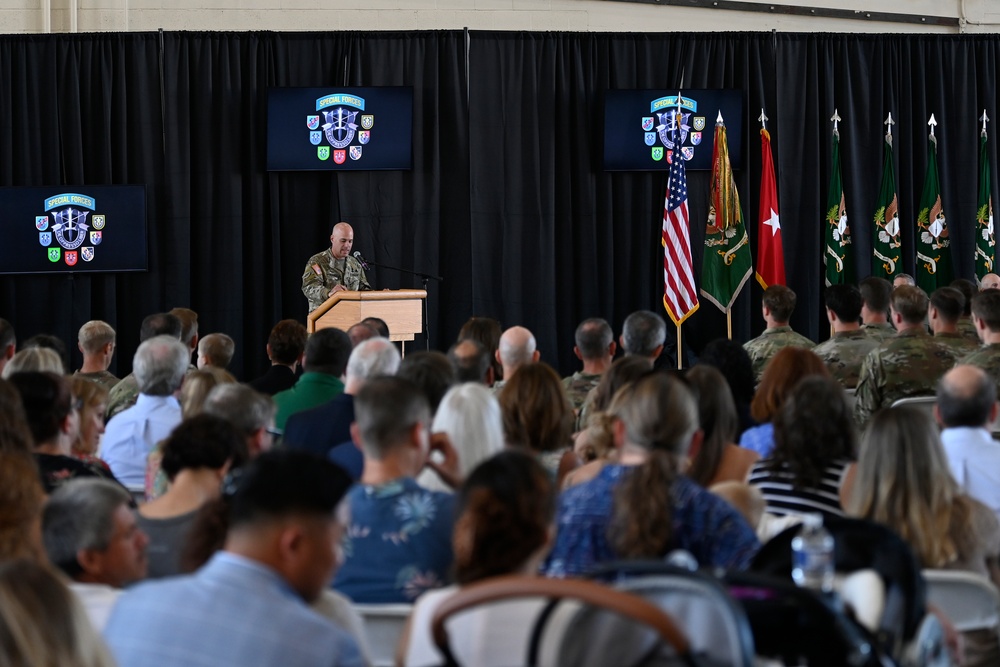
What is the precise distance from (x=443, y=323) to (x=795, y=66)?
144 inches

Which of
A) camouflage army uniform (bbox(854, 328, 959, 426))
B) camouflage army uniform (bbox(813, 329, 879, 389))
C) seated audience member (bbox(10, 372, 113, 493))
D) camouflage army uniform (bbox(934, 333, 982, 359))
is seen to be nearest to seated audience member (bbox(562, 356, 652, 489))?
seated audience member (bbox(10, 372, 113, 493))

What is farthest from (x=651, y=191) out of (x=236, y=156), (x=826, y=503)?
(x=826, y=503)

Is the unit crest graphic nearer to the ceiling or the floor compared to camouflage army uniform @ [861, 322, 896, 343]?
nearer to the ceiling

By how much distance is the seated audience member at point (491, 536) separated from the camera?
2209mm

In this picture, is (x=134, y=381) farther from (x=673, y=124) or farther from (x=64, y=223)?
(x=673, y=124)

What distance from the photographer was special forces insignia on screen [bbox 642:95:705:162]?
11.2 m

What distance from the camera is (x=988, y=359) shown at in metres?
5.90

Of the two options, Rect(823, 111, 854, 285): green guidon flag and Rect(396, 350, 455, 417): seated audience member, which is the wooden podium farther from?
Rect(396, 350, 455, 417): seated audience member

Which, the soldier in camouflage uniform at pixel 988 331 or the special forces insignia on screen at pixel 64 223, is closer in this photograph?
the soldier in camouflage uniform at pixel 988 331

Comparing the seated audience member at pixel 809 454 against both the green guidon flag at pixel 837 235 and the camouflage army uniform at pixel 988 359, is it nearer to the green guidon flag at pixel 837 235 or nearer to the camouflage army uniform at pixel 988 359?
the camouflage army uniform at pixel 988 359

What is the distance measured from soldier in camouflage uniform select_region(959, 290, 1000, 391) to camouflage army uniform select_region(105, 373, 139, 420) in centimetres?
363

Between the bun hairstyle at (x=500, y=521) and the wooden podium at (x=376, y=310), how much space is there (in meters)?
6.88

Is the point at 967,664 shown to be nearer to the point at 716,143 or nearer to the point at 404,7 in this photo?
the point at 716,143

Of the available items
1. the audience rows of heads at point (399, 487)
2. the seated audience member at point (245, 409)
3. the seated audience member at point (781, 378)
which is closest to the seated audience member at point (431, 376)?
the audience rows of heads at point (399, 487)
